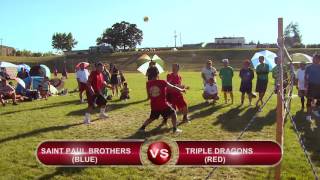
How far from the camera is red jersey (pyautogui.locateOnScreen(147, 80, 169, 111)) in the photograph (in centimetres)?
1068

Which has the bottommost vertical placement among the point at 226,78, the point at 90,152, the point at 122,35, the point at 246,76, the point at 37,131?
the point at 37,131

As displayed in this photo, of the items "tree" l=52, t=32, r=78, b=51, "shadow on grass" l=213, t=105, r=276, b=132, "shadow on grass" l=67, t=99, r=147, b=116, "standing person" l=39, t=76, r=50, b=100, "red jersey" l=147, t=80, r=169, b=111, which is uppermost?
"tree" l=52, t=32, r=78, b=51

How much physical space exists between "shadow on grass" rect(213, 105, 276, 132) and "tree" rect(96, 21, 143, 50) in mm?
98459

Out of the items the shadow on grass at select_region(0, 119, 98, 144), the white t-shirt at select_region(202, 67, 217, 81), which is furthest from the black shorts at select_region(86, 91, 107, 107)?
the white t-shirt at select_region(202, 67, 217, 81)

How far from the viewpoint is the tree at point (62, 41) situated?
122 metres

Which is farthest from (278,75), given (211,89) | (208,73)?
(208,73)

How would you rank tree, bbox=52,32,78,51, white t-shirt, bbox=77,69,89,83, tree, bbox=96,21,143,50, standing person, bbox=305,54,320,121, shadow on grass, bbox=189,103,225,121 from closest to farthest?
1. standing person, bbox=305,54,320,121
2. shadow on grass, bbox=189,103,225,121
3. white t-shirt, bbox=77,69,89,83
4. tree, bbox=96,21,143,50
5. tree, bbox=52,32,78,51

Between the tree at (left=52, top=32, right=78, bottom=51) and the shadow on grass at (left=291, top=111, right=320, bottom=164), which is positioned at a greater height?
the tree at (left=52, top=32, right=78, bottom=51)

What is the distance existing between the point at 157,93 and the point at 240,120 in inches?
142

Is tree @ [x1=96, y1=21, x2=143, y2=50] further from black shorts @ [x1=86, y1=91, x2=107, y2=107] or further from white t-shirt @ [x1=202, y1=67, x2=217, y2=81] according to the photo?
black shorts @ [x1=86, y1=91, x2=107, y2=107]

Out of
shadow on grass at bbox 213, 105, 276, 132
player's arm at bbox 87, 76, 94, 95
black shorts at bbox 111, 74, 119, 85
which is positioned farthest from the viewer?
black shorts at bbox 111, 74, 119, 85

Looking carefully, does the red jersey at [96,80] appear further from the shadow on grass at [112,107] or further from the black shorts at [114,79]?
the black shorts at [114,79]

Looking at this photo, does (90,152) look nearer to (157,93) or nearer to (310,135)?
(157,93)

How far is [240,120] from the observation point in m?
13.4
